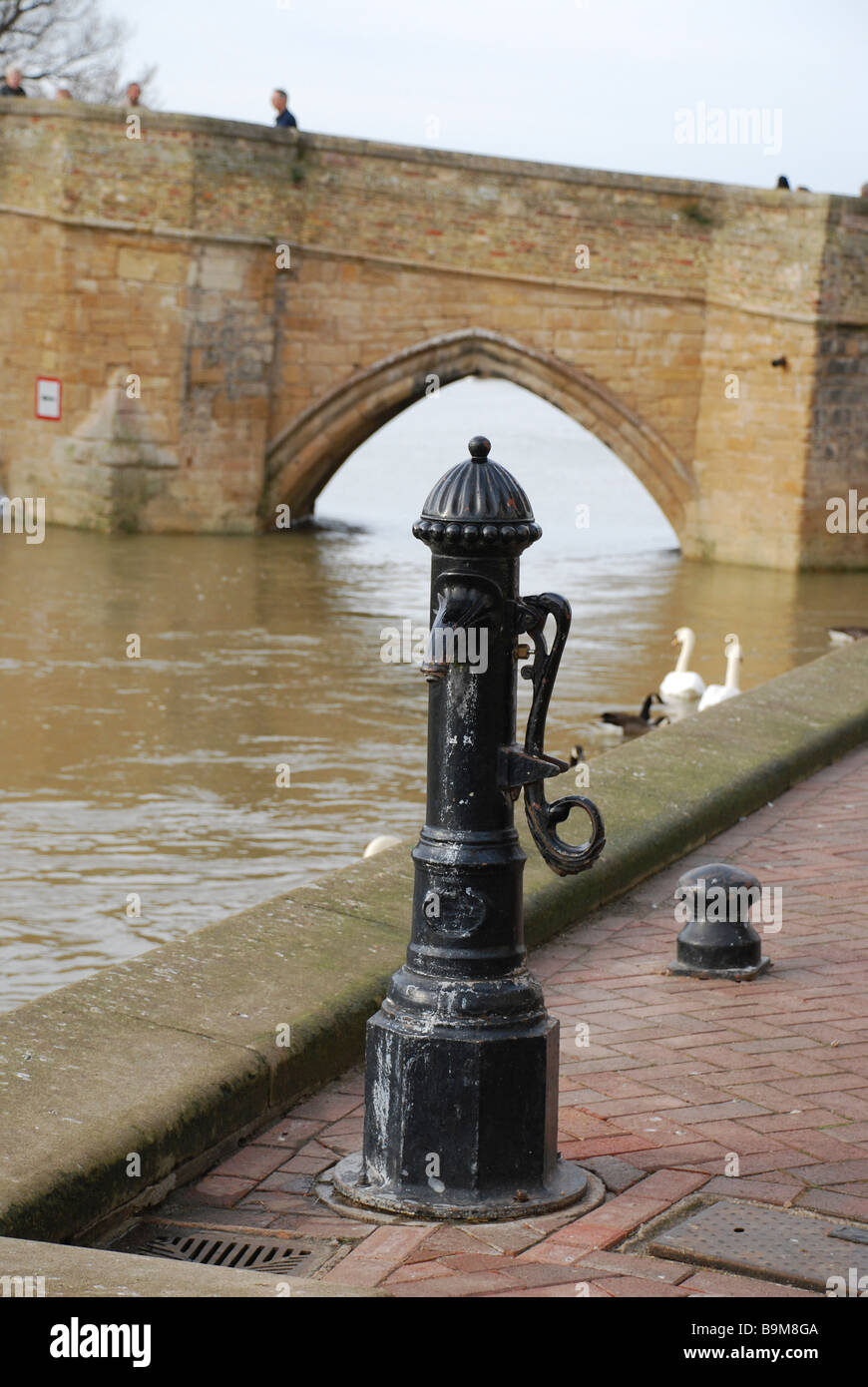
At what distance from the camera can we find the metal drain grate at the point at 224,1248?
114 inches

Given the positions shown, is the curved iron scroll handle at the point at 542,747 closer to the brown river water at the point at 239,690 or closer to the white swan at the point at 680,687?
the brown river water at the point at 239,690

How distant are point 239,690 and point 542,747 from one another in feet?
33.1

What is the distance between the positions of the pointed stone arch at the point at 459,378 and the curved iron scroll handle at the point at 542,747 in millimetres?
18381

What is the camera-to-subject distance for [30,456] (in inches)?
861

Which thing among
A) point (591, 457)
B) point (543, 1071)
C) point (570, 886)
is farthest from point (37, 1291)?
point (591, 457)

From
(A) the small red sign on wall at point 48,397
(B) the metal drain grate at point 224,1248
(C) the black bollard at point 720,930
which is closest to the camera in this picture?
(B) the metal drain grate at point 224,1248

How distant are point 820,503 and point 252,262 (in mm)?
7157

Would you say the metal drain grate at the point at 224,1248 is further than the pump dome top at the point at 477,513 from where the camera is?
No

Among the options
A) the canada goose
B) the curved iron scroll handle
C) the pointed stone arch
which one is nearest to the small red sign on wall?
the pointed stone arch

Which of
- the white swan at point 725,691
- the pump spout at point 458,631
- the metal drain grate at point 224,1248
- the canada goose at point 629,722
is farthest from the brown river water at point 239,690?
the pump spout at point 458,631

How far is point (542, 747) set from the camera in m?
3.13

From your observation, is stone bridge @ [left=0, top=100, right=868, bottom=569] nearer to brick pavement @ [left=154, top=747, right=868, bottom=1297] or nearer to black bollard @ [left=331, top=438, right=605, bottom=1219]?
brick pavement @ [left=154, top=747, right=868, bottom=1297]

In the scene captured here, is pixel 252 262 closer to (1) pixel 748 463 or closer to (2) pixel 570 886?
(1) pixel 748 463

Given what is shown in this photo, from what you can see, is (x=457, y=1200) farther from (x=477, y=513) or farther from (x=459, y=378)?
(x=459, y=378)
